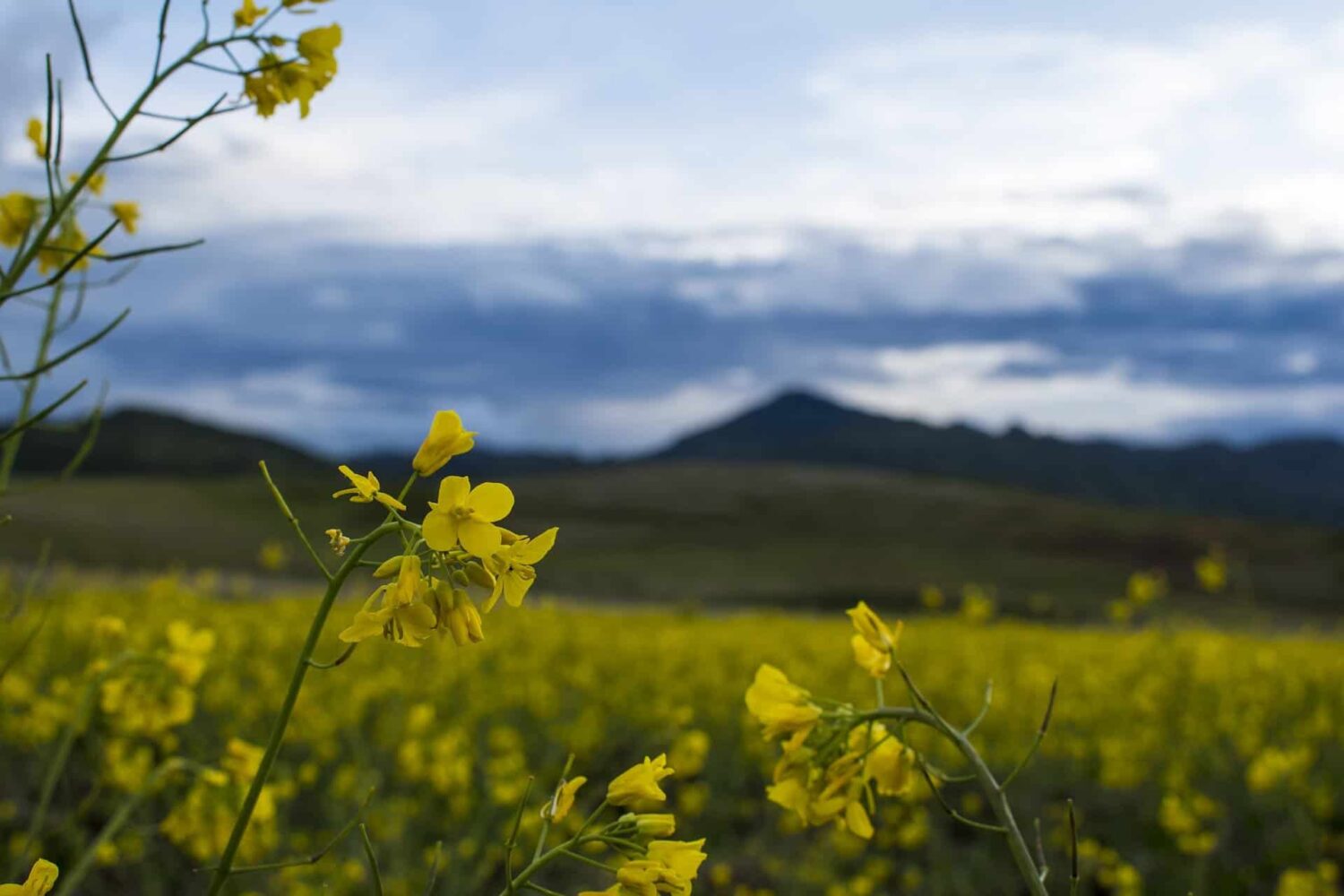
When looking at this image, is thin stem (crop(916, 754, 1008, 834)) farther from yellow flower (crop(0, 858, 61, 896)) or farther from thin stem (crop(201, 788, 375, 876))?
yellow flower (crop(0, 858, 61, 896))

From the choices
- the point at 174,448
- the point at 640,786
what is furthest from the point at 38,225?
the point at 174,448

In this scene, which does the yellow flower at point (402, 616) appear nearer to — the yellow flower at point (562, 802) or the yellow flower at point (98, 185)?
the yellow flower at point (562, 802)

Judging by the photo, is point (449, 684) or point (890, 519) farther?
point (890, 519)

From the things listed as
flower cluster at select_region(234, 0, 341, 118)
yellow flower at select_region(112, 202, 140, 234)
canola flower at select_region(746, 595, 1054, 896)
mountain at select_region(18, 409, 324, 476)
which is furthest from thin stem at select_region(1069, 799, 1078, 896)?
mountain at select_region(18, 409, 324, 476)

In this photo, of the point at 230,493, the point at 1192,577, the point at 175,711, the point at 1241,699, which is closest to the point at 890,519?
the point at 1192,577

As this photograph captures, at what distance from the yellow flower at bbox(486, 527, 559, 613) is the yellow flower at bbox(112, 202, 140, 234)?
1.43 metres

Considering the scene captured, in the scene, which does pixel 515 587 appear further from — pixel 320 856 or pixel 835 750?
pixel 835 750

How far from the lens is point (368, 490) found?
903mm

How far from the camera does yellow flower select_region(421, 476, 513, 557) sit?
0.88 metres

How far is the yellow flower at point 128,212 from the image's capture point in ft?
6.51

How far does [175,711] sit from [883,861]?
11.2 feet

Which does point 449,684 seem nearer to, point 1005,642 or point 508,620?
point 508,620

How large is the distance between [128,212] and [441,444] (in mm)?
1400

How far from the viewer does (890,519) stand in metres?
40.0
